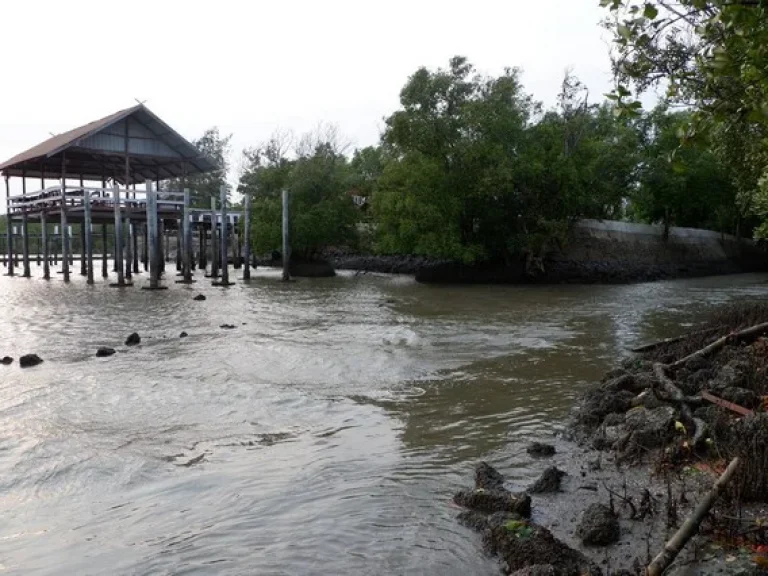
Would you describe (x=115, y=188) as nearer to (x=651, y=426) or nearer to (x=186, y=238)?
(x=186, y=238)

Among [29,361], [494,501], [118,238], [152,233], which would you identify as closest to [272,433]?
[494,501]

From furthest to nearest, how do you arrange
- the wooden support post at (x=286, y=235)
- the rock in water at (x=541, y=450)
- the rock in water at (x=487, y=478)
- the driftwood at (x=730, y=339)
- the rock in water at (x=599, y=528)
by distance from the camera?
the wooden support post at (x=286, y=235) < the driftwood at (x=730, y=339) < the rock in water at (x=541, y=450) < the rock in water at (x=487, y=478) < the rock in water at (x=599, y=528)

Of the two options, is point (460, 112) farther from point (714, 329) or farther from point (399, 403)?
point (399, 403)

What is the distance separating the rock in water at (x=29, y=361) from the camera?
10578mm

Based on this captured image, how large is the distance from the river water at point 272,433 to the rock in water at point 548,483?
326 millimetres

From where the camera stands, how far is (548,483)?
5145 mm

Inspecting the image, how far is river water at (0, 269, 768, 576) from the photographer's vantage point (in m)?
4.46

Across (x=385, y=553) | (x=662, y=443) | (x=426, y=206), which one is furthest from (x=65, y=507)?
(x=426, y=206)

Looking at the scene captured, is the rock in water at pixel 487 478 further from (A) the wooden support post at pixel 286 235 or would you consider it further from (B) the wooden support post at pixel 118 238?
(A) the wooden support post at pixel 286 235

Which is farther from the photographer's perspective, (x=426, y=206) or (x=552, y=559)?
(x=426, y=206)

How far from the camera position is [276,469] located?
597cm

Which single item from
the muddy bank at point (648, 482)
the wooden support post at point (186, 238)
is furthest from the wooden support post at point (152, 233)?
the muddy bank at point (648, 482)

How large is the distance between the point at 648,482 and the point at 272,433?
152 inches

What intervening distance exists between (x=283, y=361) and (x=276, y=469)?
539 cm
